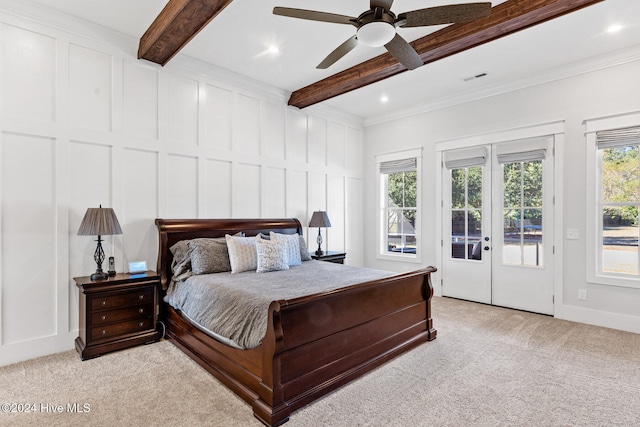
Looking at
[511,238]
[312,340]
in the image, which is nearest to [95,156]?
[312,340]

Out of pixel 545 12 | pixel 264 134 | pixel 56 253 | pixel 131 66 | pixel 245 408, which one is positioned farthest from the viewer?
pixel 264 134

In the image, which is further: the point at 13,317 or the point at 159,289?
Answer: the point at 159,289

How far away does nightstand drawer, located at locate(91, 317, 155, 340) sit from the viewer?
3.04m

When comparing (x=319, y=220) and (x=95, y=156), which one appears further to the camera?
(x=319, y=220)

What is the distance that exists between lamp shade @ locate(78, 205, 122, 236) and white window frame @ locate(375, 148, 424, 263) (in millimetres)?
4323

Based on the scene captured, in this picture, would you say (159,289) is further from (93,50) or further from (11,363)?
(93,50)

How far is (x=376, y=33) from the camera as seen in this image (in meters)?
2.47

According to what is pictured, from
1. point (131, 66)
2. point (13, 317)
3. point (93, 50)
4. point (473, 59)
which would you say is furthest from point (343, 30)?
point (13, 317)

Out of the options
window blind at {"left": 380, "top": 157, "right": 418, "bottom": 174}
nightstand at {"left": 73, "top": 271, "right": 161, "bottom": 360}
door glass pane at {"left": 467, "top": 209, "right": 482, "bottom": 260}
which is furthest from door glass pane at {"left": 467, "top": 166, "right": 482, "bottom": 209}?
nightstand at {"left": 73, "top": 271, "right": 161, "bottom": 360}

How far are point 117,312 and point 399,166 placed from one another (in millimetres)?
4643

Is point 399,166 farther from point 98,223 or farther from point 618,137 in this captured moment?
point 98,223

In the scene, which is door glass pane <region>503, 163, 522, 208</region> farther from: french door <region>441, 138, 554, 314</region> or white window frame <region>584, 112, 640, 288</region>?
white window frame <region>584, 112, 640, 288</region>

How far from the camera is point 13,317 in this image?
294 cm

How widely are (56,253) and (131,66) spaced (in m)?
2.06
